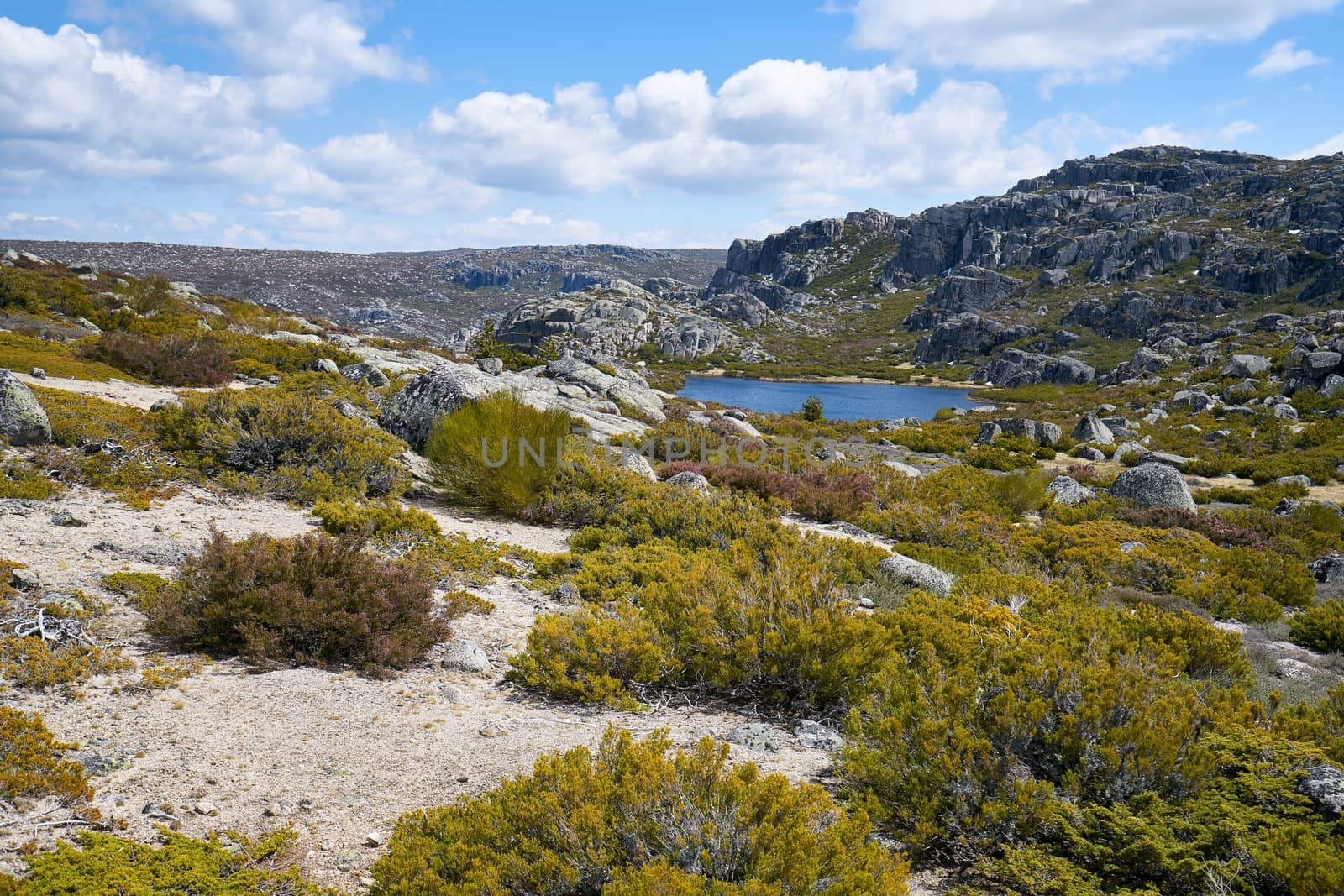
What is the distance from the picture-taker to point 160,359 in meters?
15.8

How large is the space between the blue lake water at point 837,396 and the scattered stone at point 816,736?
129ft

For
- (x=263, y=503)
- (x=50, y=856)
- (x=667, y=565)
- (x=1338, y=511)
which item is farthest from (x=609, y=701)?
(x=1338, y=511)

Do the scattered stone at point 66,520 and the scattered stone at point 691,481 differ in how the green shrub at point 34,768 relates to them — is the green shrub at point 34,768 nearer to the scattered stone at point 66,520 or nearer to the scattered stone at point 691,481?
the scattered stone at point 66,520

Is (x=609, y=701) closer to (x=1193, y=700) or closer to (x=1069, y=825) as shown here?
(x=1069, y=825)

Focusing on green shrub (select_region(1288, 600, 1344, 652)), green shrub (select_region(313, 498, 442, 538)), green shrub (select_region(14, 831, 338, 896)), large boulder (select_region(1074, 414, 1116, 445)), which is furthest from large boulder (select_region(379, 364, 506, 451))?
large boulder (select_region(1074, 414, 1116, 445))

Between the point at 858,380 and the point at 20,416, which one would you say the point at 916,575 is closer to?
the point at 20,416

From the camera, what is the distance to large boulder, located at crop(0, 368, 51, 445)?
336 inches

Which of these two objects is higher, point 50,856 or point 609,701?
point 50,856

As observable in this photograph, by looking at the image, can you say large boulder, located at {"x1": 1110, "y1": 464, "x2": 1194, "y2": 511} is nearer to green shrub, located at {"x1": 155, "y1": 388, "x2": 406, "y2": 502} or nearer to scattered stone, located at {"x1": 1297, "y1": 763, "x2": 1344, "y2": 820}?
scattered stone, located at {"x1": 1297, "y1": 763, "x2": 1344, "y2": 820}

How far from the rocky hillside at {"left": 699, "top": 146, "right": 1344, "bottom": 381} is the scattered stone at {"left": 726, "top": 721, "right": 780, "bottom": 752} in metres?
73.9

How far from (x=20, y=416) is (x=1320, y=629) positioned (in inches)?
641

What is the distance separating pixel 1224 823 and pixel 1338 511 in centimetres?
1699

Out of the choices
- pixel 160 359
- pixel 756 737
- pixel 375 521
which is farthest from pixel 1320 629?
pixel 160 359

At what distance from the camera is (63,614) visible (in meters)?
4.90
